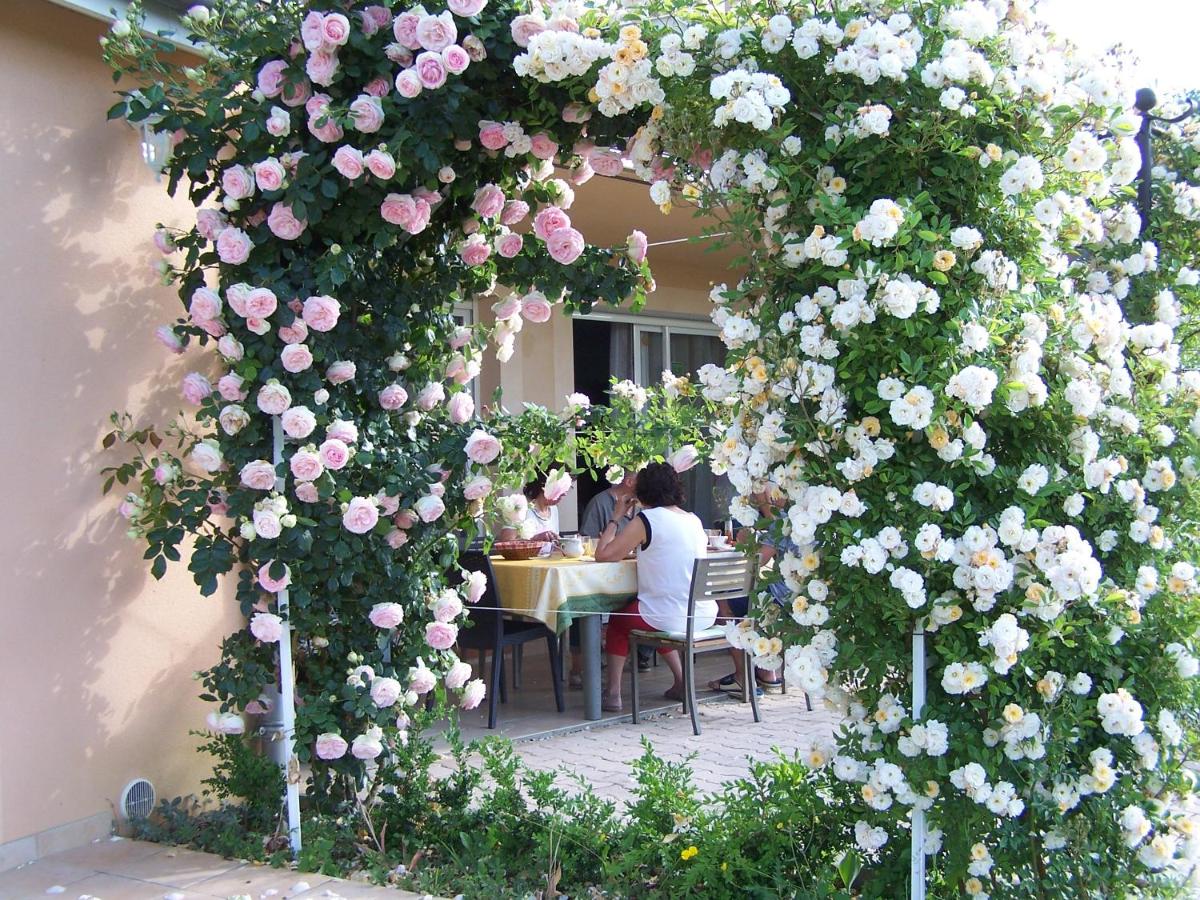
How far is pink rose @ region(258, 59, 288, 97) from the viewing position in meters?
3.77

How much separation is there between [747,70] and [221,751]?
9.79ft

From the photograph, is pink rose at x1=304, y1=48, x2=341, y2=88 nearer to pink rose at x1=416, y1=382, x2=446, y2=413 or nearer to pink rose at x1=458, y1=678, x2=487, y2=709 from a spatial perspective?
pink rose at x1=416, y1=382, x2=446, y2=413

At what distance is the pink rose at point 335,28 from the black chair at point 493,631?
2801 millimetres

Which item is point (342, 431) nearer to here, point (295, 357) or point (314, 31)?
point (295, 357)

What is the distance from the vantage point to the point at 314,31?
361 cm

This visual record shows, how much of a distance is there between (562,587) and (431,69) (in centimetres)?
303

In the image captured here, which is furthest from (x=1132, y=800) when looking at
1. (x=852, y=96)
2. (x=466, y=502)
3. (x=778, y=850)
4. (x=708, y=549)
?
(x=708, y=549)

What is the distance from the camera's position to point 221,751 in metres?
4.30

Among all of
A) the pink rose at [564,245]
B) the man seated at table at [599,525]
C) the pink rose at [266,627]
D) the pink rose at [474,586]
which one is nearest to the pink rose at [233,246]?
the pink rose at [564,245]

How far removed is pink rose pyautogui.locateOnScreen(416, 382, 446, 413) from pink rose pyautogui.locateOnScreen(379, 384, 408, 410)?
131 millimetres

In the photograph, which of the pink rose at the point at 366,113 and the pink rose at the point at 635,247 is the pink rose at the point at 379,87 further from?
the pink rose at the point at 635,247

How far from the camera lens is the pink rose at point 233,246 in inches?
151

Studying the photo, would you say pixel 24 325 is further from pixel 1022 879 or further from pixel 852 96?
pixel 1022 879

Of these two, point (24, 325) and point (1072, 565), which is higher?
point (24, 325)
